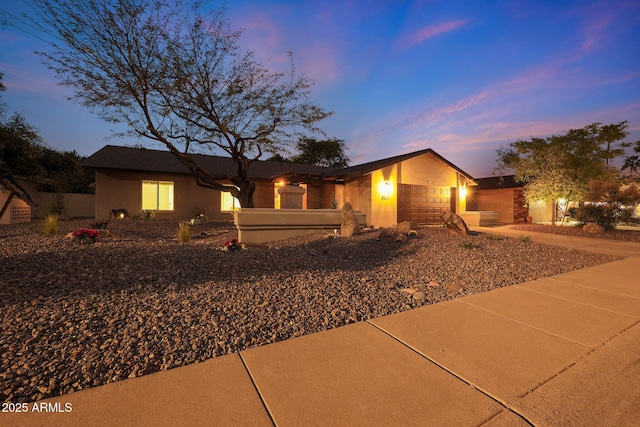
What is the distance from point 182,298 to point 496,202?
2597cm

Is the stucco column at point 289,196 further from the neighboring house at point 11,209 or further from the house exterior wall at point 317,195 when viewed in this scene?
the neighboring house at point 11,209

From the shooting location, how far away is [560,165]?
1530 centimetres

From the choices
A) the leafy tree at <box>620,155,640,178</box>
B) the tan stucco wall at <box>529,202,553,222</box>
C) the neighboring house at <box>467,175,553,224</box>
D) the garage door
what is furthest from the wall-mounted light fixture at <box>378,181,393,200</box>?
the leafy tree at <box>620,155,640,178</box>

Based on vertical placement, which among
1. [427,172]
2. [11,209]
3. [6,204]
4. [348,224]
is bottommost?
[348,224]

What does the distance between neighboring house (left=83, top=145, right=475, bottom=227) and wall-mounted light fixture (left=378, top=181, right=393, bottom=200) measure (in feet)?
0.17

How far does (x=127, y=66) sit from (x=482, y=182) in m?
26.9

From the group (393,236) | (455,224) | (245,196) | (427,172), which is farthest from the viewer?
(427,172)

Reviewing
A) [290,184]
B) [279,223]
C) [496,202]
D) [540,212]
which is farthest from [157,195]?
[540,212]

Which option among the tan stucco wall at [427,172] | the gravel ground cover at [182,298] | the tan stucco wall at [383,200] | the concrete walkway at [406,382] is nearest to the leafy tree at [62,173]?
the gravel ground cover at [182,298]

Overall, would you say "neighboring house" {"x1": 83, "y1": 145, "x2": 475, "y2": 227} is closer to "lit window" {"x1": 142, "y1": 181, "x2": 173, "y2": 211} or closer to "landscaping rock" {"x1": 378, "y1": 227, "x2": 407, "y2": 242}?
"lit window" {"x1": 142, "y1": 181, "x2": 173, "y2": 211}

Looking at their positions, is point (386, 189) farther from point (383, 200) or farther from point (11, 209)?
point (11, 209)

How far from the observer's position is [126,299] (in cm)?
345

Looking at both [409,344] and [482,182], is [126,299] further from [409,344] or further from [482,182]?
[482,182]

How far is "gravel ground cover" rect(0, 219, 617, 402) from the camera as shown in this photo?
235 centimetres
